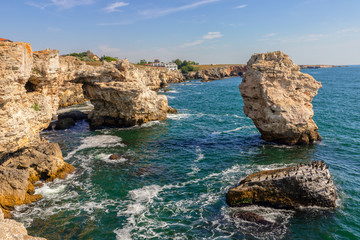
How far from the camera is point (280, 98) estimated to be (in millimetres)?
28266

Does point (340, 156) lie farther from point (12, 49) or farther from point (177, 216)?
point (12, 49)

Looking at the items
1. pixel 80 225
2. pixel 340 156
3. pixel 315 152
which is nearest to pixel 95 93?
pixel 80 225

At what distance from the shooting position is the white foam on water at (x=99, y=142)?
31.0 metres

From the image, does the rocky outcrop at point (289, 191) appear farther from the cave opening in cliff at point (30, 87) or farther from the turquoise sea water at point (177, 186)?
the cave opening in cliff at point (30, 87)

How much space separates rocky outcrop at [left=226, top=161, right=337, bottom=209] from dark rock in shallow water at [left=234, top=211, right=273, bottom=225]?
123 cm

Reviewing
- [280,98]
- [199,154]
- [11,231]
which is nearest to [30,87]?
[199,154]

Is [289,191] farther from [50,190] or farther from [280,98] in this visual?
[50,190]

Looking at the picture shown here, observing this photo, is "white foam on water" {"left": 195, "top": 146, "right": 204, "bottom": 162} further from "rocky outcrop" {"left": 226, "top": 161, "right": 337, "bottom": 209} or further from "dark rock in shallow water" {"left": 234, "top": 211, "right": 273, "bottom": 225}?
"dark rock in shallow water" {"left": 234, "top": 211, "right": 273, "bottom": 225}

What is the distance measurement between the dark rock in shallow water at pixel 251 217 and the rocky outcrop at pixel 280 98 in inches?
581

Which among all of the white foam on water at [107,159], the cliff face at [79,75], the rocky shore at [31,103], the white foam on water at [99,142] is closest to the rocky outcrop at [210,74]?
the cliff face at [79,75]

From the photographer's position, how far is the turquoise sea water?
15.2 meters

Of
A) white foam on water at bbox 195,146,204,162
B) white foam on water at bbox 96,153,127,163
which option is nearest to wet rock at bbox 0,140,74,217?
white foam on water at bbox 96,153,127,163

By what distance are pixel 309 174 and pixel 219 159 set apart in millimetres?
10115

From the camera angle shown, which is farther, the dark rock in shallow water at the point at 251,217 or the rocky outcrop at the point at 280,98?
the rocky outcrop at the point at 280,98
